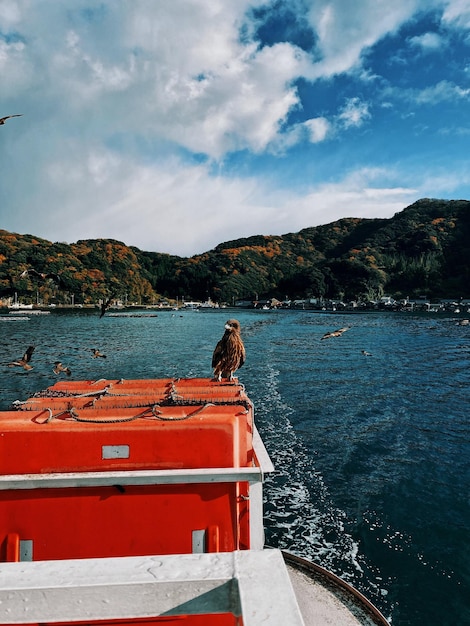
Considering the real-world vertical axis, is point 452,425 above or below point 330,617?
below

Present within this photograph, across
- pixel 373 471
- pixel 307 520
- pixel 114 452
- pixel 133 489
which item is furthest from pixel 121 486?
pixel 373 471

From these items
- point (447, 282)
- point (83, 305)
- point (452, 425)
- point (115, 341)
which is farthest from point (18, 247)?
point (452, 425)

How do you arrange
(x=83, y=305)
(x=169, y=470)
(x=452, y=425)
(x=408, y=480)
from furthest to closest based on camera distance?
1. (x=83, y=305)
2. (x=452, y=425)
3. (x=408, y=480)
4. (x=169, y=470)

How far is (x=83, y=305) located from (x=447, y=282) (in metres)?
156

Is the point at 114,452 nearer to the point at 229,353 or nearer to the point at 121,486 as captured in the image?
the point at 121,486

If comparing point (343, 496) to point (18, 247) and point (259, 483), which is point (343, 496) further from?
point (18, 247)

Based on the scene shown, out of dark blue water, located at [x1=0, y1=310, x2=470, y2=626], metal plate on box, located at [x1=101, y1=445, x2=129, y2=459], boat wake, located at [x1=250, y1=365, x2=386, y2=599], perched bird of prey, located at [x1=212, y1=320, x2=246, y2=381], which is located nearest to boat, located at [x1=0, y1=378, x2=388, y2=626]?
metal plate on box, located at [x1=101, y1=445, x2=129, y2=459]

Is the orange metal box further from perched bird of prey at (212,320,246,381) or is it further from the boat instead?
perched bird of prey at (212,320,246,381)

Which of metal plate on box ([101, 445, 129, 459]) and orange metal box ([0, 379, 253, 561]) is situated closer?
orange metal box ([0, 379, 253, 561])

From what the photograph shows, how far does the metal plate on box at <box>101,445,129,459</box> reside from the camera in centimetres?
486

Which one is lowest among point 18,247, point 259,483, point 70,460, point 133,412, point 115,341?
point 115,341

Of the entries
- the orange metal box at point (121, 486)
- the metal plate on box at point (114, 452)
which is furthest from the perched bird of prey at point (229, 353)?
the metal plate on box at point (114, 452)

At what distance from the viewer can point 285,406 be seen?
58.4 feet

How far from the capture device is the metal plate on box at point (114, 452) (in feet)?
15.9
